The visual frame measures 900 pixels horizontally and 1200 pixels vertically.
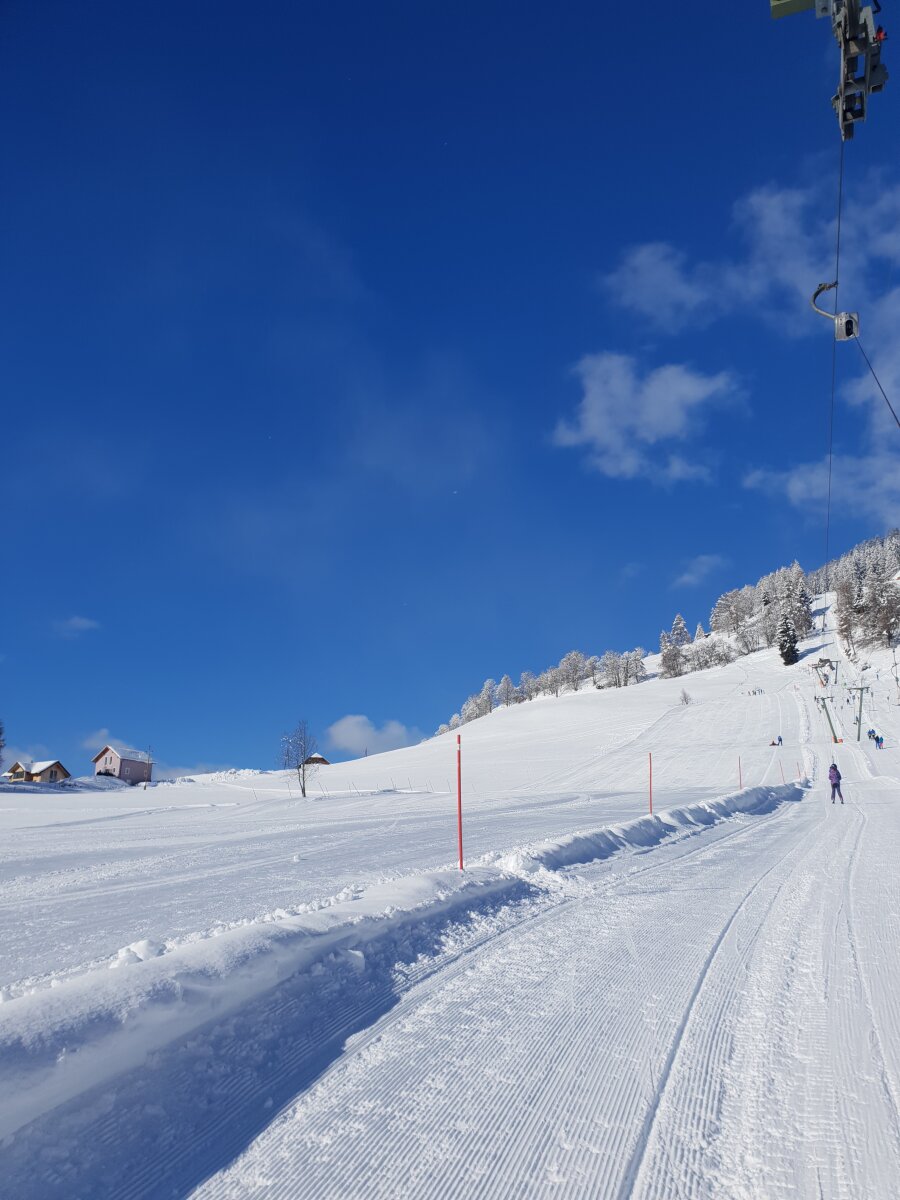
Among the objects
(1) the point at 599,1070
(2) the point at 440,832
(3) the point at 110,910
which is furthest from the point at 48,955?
(2) the point at 440,832

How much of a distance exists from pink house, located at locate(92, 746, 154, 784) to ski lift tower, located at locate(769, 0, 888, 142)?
90810mm

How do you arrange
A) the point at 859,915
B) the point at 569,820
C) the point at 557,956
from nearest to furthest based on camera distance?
the point at 557,956
the point at 859,915
the point at 569,820

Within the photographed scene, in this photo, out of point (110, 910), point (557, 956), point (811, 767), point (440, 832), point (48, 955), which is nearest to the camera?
point (557, 956)

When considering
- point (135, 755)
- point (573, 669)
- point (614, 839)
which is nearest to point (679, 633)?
point (573, 669)

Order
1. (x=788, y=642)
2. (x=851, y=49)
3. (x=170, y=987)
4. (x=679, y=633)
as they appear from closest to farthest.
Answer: (x=170, y=987) → (x=851, y=49) → (x=788, y=642) → (x=679, y=633)

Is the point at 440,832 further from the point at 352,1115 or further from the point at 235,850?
the point at 352,1115

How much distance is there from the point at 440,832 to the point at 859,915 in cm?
970

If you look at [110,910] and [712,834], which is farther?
[712,834]

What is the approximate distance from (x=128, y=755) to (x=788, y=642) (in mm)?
96114

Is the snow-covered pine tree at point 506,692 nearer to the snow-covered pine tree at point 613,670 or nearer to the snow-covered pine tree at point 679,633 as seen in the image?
the snow-covered pine tree at point 613,670

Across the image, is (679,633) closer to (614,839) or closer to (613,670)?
(613,670)

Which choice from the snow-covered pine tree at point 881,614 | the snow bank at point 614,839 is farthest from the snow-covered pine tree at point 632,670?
the snow bank at point 614,839

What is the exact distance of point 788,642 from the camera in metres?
92.9

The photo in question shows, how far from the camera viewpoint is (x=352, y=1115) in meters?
2.59
